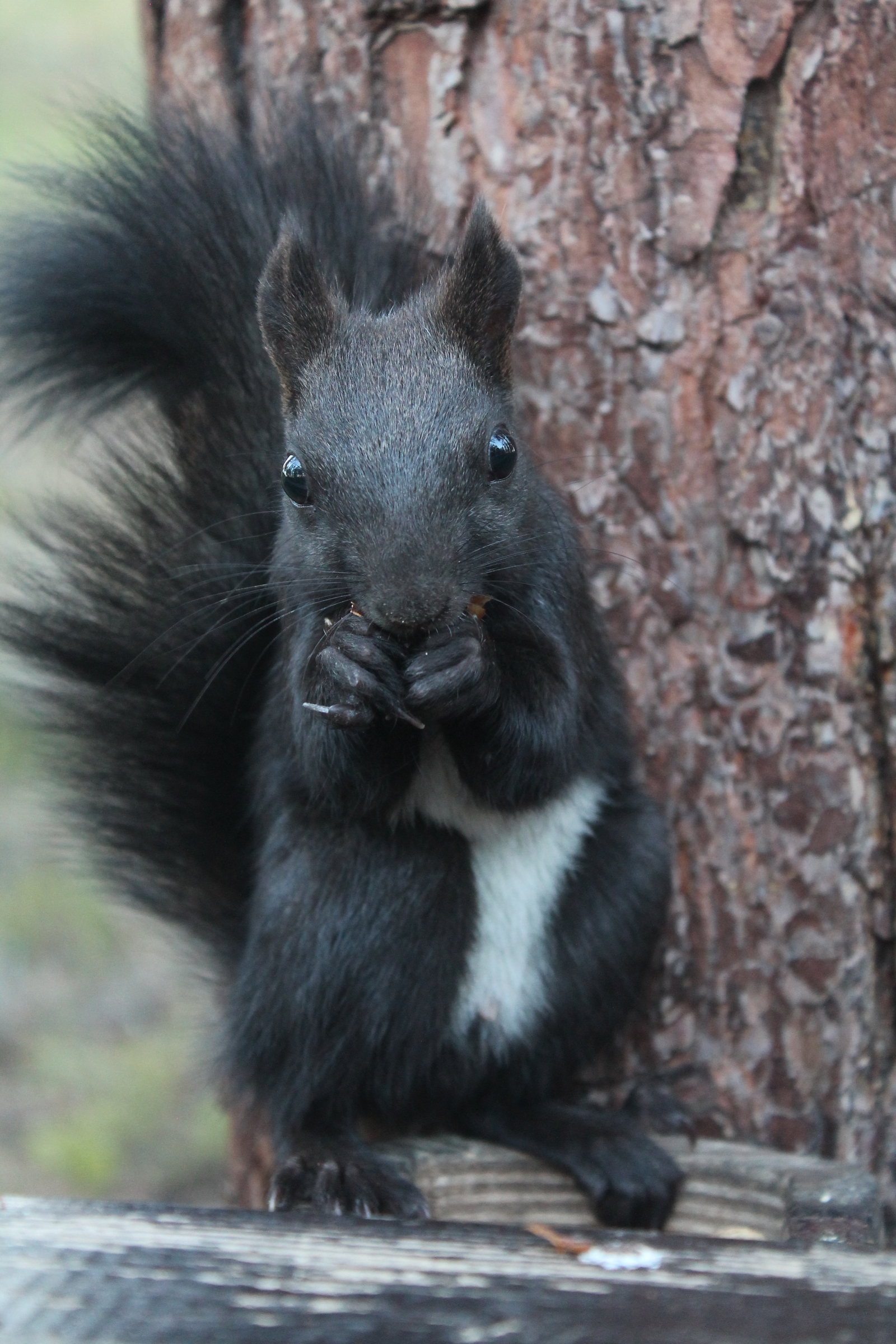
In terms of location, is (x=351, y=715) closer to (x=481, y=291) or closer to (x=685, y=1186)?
(x=481, y=291)

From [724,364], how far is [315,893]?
782mm

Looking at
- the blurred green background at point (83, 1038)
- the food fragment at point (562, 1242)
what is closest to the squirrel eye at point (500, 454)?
the food fragment at point (562, 1242)

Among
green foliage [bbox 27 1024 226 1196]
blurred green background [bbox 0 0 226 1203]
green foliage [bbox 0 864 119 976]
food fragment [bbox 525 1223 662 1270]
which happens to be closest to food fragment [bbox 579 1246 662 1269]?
food fragment [bbox 525 1223 662 1270]

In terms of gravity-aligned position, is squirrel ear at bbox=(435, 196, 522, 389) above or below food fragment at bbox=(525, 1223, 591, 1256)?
above

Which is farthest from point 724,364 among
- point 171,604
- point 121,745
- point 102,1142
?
point 102,1142

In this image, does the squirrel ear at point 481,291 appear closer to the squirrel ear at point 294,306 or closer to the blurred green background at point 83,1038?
the squirrel ear at point 294,306

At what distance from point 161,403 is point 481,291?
478 mm

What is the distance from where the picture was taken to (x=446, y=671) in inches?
53.8

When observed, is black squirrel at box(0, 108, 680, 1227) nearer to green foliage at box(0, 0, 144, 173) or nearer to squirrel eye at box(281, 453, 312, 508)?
squirrel eye at box(281, 453, 312, 508)

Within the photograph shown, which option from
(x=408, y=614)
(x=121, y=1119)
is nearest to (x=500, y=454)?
(x=408, y=614)

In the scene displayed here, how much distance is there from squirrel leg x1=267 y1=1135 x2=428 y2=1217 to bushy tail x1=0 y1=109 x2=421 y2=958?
0.48 m

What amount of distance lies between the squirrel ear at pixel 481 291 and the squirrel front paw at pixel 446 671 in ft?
0.97

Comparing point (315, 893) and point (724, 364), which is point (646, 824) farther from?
point (724, 364)

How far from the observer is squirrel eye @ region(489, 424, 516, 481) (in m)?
1.41
